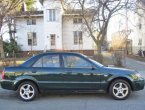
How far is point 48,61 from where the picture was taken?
10.2 metres

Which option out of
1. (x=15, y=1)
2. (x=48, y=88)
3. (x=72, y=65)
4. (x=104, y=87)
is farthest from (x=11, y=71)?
(x=15, y=1)

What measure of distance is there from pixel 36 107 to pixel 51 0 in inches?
1173

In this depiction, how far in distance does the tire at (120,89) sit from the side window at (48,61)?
1890mm

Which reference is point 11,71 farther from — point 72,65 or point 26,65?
point 72,65

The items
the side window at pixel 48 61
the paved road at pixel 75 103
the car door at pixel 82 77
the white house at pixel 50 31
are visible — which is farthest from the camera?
the white house at pixel 50 31

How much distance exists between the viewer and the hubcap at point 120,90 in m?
9.91

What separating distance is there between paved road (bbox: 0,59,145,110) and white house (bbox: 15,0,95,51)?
28.1 meters

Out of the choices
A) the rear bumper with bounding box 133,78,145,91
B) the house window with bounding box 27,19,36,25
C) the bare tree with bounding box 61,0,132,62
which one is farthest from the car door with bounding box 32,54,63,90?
the house window with bounding box 27,19,36,25

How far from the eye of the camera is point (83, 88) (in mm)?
9852

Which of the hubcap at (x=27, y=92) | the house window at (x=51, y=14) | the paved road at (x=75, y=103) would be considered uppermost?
the house window at (x=51, y=14)

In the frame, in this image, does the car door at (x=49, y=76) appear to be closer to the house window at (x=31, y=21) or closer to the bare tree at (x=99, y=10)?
the bare tree at (x=99, y=10)

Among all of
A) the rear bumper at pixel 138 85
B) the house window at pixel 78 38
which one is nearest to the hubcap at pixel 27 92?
the rear bumper at pixel 138 85

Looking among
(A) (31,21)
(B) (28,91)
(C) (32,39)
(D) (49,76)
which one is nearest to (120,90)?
(D) (49,76)

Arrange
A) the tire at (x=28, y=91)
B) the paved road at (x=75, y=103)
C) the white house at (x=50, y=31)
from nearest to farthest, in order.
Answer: the paved road at (x=75, y=103), the tire at (x=28, y=91), the white house at (x=50, y=31)
